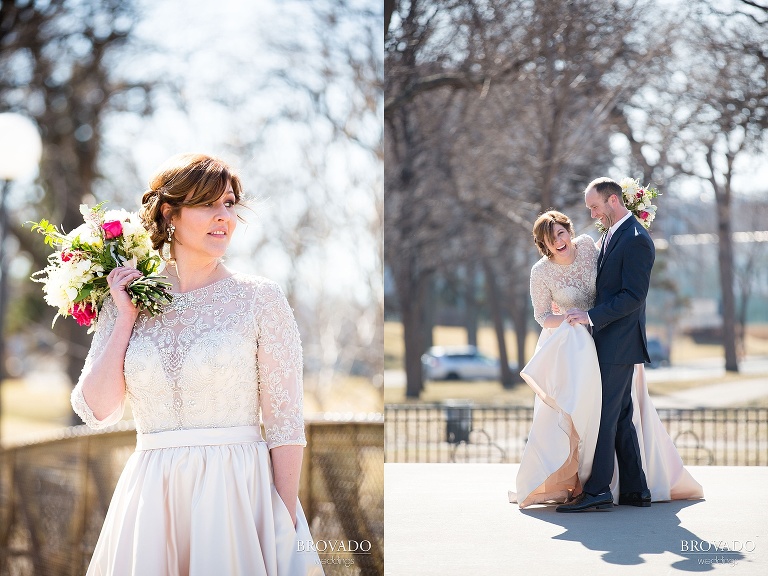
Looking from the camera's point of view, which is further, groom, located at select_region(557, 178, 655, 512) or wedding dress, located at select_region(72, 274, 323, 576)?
groom, located at select_region(557, 178, 655, 512)

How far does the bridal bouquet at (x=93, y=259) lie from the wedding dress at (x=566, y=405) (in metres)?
2.24

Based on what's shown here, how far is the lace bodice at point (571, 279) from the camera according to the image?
4520 mm

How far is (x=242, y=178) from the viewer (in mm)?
5680

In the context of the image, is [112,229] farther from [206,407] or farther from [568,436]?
[568,436]

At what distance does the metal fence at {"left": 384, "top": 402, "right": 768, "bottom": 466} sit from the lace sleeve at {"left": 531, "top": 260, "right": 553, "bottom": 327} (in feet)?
3.73

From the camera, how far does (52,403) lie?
31.3 meters

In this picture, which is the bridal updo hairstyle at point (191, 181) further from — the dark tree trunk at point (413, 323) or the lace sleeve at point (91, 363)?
the dark tree trunk at point (413, 323)

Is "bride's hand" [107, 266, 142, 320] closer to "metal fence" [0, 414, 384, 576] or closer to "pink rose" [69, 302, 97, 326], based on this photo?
"pink rose" [69, 302, 97, 326]

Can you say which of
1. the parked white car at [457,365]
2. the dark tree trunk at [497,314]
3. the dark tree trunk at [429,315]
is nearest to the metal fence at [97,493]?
the parked white car at [457,365]

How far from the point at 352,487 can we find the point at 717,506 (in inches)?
95.1

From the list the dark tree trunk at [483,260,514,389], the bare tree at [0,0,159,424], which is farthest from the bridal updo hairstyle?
the bare tree at [0,0,159,424]

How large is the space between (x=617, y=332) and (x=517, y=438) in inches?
103

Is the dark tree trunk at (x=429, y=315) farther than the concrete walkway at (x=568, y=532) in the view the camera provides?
Yes

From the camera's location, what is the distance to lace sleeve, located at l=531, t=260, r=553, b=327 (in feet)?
14.9
